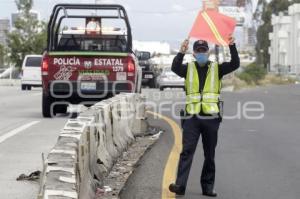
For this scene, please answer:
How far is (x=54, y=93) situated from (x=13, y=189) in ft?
29.9

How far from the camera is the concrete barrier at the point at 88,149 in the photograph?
6137 mm

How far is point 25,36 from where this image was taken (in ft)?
199

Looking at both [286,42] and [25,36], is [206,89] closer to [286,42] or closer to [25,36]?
[25,36]

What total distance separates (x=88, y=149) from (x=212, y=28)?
2011mm

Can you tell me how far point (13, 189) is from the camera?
28.9 feet

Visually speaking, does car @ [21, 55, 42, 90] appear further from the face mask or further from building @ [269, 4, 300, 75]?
building @ [269, 4, 300, 75]

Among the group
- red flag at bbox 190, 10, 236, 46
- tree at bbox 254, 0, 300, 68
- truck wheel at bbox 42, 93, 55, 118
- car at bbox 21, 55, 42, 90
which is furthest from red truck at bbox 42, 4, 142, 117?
tree at bbox 254, 0, 300, 68

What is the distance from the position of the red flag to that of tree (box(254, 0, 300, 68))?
302 feet

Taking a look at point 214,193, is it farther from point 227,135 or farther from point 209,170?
point 227,135

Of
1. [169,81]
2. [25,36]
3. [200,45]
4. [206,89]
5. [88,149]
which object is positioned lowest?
[169,81]

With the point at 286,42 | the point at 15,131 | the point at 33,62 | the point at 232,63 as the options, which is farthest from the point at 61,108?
the point at 286,42

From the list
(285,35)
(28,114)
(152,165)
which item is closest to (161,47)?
(285,35)

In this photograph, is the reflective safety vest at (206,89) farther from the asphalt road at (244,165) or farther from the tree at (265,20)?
the tree at (265,20)

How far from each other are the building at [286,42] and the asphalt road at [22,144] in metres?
59.7
